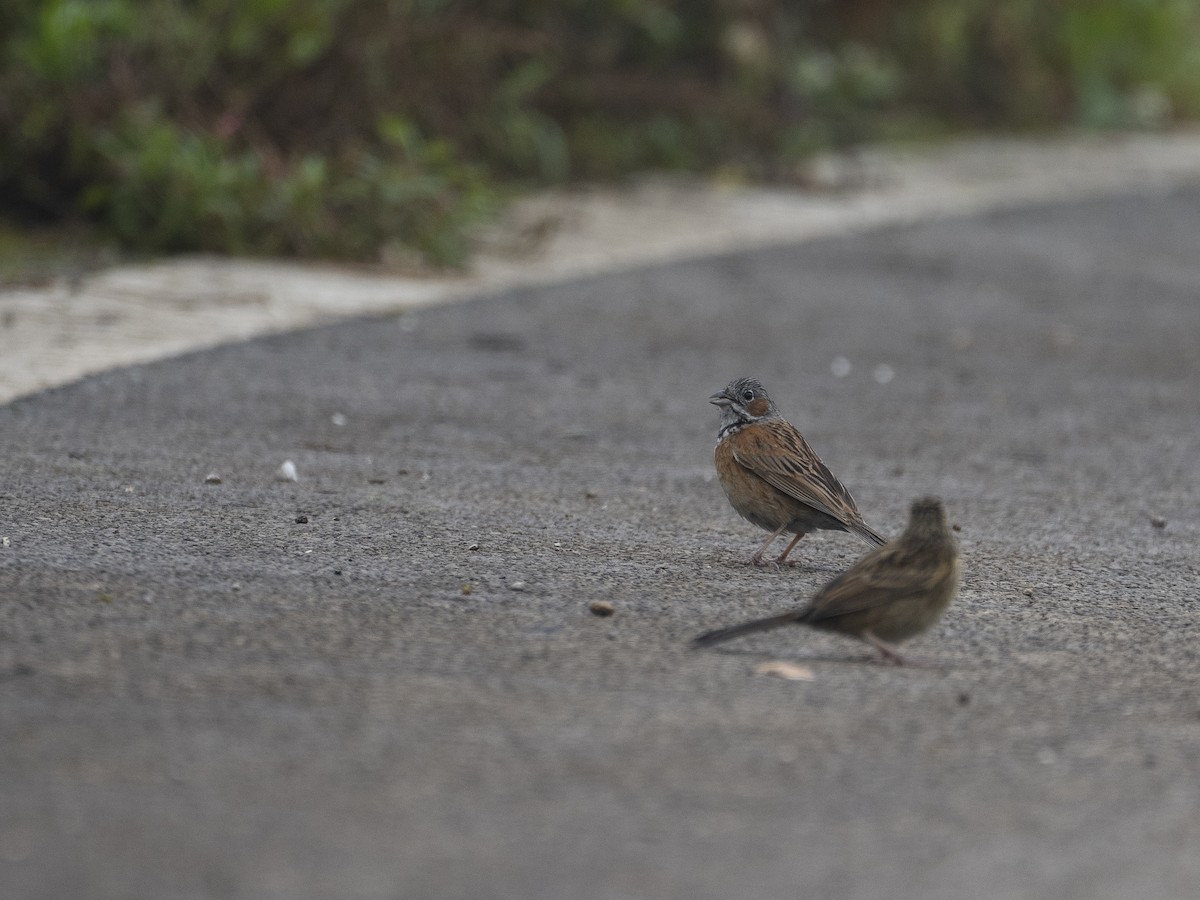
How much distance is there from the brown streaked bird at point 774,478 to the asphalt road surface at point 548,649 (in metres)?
0.17

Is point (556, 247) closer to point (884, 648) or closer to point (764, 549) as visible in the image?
point (764, 549)

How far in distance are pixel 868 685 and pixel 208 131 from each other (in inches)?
309

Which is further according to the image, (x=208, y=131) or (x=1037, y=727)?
(x=208, y=131)

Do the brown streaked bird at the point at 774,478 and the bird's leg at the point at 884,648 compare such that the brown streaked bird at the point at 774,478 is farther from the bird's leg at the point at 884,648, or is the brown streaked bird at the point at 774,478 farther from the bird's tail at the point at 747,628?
the bird's tail at the point at 747,628

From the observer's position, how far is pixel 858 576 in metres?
4.52

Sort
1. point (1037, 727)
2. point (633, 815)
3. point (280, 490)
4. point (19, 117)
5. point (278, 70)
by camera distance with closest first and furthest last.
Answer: point (633, 815) → point (1037, 727) → point (280, 490) → point (19, 117) → point (278, 70)

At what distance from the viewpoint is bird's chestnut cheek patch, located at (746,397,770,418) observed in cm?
602

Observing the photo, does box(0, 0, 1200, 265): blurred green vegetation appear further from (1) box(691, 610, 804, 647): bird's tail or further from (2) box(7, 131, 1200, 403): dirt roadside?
(1) box(691, 610, 804, 647): bird's tail

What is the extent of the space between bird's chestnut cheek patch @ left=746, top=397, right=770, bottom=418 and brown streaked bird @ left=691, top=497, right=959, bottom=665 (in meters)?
1.45

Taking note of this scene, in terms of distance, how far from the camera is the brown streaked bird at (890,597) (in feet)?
14.7

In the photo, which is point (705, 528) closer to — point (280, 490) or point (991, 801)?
point (280, 490)

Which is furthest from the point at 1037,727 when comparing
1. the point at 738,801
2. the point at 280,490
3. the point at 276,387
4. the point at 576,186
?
the point at 576,186

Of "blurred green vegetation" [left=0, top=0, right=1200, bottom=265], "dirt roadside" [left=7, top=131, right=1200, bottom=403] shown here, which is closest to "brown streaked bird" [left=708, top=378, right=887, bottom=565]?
"dirt roadside" [left=7, top=131, right=1200, bottom=403]

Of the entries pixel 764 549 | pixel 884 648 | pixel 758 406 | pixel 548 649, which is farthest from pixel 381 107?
pixel 884 648
